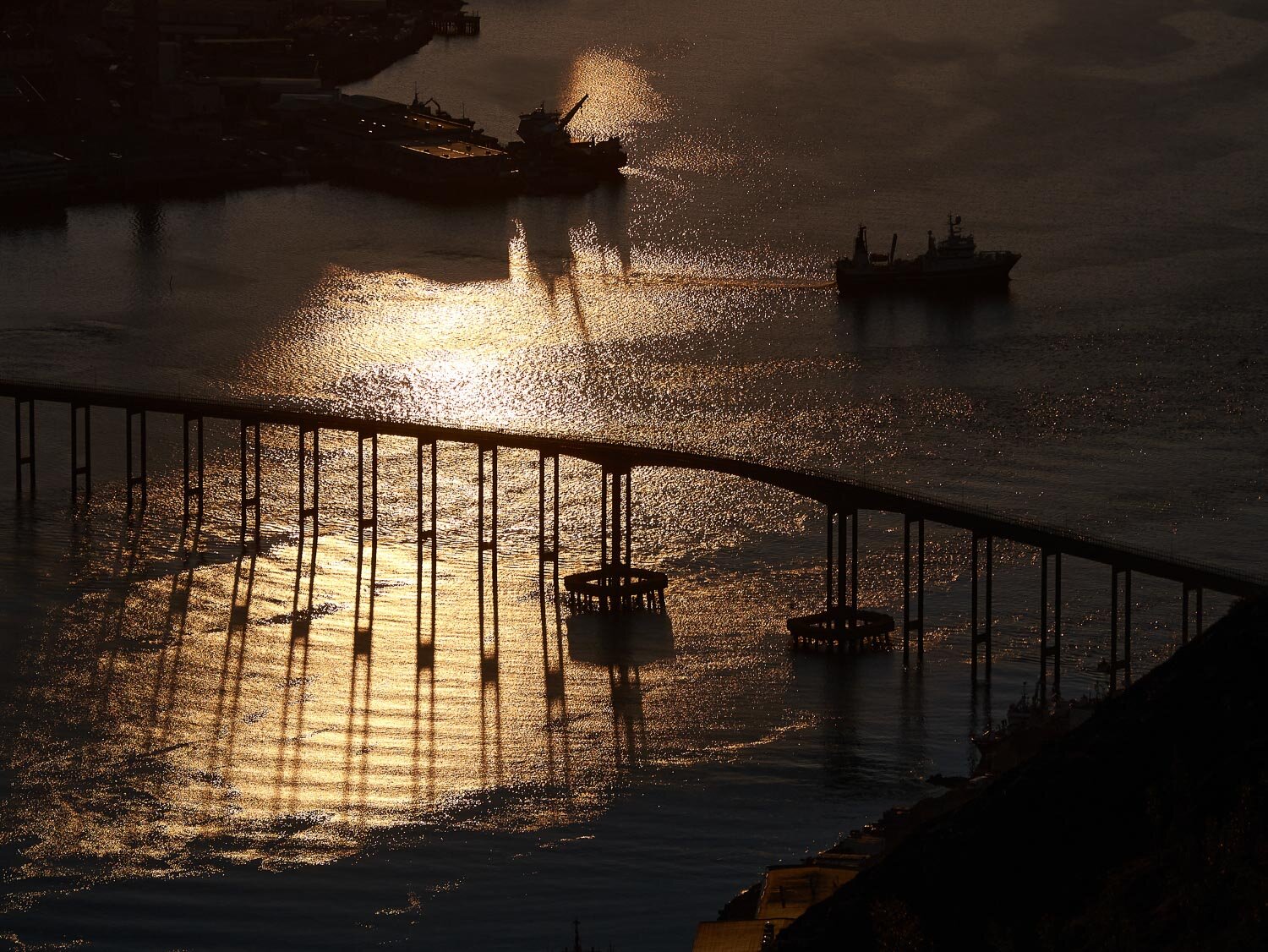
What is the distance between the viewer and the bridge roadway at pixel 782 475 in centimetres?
3338

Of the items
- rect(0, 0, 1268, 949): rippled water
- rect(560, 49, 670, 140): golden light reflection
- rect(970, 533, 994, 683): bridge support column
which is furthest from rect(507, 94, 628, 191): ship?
rect(970, 533, 994, 683): bridge support column

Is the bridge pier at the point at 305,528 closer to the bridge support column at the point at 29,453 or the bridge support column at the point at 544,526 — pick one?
the bridge support column at the point at 544,526

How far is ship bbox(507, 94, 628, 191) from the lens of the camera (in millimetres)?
79875

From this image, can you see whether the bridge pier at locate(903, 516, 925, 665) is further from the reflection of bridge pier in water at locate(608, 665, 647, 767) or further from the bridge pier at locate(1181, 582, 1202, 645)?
the reflection of bridge pier in water at locate(608, 665, 647, 767)

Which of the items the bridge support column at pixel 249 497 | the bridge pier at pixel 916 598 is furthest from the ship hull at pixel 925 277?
the bridge pier at pixel 916 598

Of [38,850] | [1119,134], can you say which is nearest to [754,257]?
[1119,134]

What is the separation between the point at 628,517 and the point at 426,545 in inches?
155

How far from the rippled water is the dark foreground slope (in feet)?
22.7

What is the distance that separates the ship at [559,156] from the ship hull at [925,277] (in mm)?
17517

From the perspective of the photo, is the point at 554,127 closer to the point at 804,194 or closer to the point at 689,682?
the point at 804,194

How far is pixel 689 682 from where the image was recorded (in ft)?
108

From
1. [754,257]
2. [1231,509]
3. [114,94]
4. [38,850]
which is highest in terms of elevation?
[114,94]

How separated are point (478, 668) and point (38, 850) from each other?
327 inches

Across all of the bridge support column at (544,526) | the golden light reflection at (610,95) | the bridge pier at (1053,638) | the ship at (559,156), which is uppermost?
the golden light reflection at (610,95)
